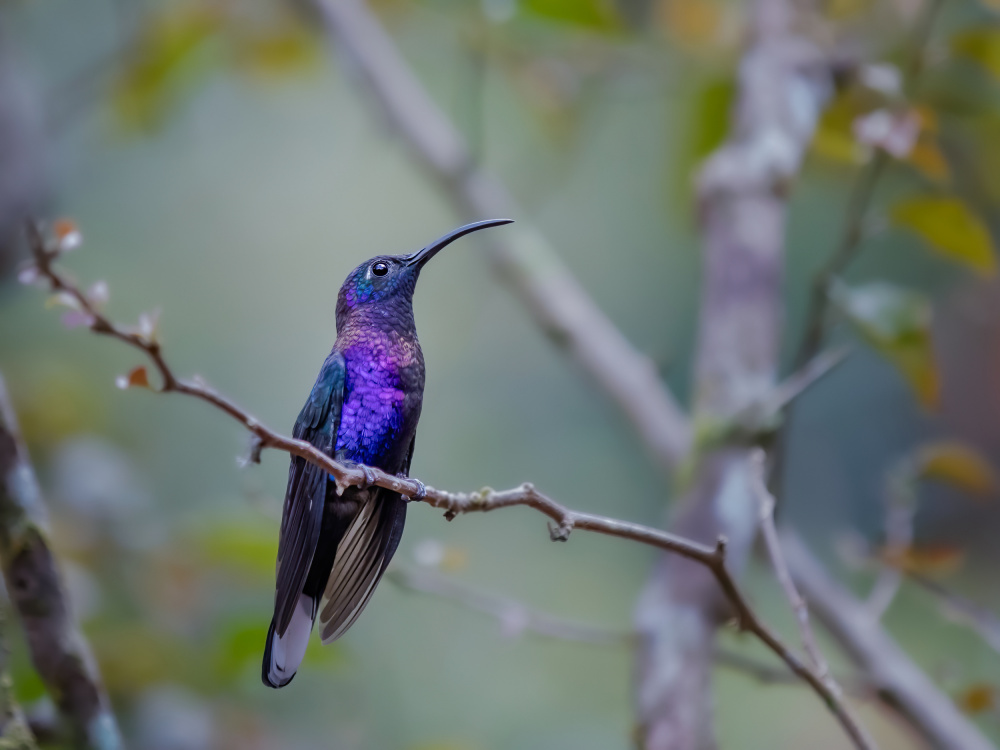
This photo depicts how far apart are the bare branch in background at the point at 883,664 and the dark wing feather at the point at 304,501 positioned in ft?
3.02

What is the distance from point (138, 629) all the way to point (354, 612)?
1.03 metres

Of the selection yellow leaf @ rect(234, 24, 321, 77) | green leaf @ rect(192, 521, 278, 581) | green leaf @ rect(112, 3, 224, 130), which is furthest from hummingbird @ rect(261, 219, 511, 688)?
yellow leaf @ rect(234, 24, 321, 77)

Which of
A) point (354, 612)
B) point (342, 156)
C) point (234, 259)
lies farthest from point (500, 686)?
point (354, 612)

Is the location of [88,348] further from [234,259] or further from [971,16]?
[971,16]

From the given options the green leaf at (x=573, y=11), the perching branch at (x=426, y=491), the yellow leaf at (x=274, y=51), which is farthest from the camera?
the yellow leaf at (x=274, y=51)

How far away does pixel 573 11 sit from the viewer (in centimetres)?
138

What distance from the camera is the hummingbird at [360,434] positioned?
0.56m

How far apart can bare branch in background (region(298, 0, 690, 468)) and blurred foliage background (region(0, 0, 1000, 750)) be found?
0.08 meters

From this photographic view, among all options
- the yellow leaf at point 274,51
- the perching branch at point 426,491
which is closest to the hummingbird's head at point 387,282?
the perching branch at point 426,491

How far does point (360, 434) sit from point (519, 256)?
102 centimetres

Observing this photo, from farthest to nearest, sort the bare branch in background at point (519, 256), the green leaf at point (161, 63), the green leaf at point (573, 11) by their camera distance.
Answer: the green leaf at point (161, 63) < the bare branch in background at point (519, 256) < the green leaf at point (573, 11)

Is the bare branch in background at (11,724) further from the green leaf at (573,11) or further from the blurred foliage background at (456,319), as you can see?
the green leaf at (573,11)

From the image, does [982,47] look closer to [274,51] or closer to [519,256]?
[519,256]

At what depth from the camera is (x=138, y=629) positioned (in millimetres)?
1443
